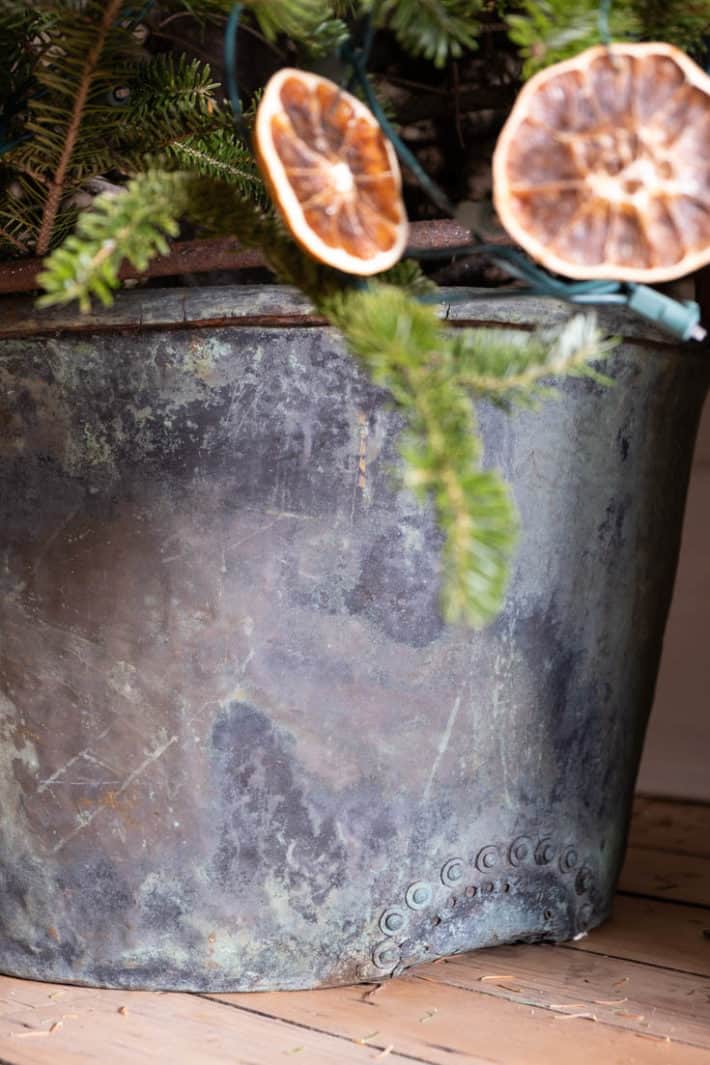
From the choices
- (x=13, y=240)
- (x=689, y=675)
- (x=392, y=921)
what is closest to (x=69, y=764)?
(x=392, y=921)

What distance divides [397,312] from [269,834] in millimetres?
481

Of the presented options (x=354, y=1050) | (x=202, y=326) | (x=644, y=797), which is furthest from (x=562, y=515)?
(x=644, y=797)

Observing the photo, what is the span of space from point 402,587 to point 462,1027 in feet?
1.01

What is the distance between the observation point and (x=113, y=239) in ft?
1.76

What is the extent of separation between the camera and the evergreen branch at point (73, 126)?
0.65 metres

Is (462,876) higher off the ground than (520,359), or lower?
lower

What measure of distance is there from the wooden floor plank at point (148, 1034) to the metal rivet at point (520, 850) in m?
0.19

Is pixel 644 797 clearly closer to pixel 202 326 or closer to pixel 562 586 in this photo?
pixel 562 586

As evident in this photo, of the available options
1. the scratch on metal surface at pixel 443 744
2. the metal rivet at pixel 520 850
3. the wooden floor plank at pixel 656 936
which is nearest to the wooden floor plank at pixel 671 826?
the wooden floor plank at pixel 656 936

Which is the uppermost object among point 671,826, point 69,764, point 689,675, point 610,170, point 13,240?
point 610,170

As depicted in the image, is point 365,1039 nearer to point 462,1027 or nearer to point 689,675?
point 462,1027

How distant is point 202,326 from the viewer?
0.81m

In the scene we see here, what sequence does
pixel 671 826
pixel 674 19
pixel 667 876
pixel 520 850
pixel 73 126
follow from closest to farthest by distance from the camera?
1. pixel 674 19
2. pixel 73 126
3. pixel 520 850
4. pixel 667 876
5. pixel 671 826

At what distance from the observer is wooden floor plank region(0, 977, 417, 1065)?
30.9 inches
